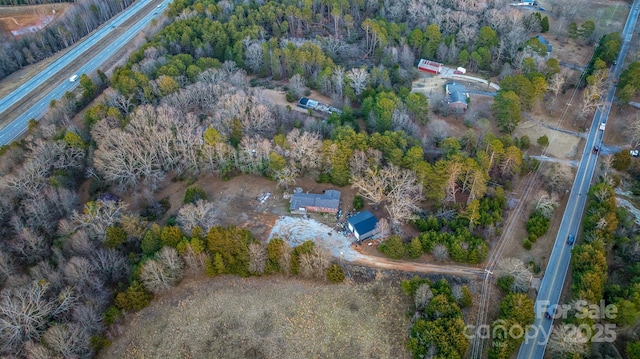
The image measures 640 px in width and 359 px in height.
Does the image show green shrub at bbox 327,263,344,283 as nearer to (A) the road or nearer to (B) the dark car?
(B) the dark car

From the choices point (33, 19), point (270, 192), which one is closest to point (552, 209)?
point (270, 192)

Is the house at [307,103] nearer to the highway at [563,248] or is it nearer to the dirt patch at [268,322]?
the dirt patch at [268,322]

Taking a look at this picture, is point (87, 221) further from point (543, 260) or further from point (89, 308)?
point (543, 260)

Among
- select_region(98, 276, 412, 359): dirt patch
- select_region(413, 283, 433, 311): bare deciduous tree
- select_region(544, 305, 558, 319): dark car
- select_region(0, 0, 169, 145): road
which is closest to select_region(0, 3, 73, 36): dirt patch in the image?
select_region(0, 0, 169, 145): road

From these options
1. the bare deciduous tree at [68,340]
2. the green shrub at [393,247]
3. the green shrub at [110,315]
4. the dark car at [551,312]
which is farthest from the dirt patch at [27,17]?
the dark car at [551,312]

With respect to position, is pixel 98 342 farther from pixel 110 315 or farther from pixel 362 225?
pixel 362 225
